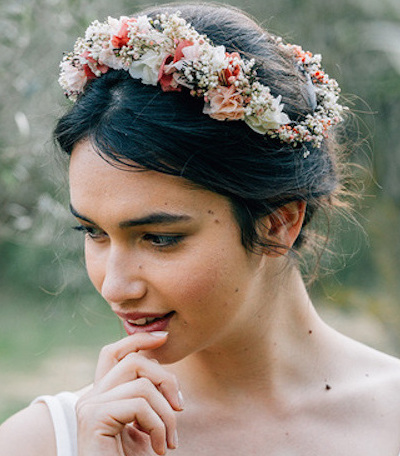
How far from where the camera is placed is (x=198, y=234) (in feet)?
7.27

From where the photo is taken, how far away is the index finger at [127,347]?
7.34 ft

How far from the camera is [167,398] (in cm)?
221

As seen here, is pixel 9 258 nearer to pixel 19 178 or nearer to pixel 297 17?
pixel 297 17

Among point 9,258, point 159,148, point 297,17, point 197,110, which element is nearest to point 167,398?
point 159,148

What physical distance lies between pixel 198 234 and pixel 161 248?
124 mm

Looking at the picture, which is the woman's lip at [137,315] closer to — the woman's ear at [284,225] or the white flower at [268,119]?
the woman's ear at [284,225]

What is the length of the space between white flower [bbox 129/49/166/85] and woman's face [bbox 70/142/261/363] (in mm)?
286

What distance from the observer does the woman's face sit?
7.12 ft

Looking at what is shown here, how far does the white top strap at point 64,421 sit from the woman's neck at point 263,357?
0.45 m

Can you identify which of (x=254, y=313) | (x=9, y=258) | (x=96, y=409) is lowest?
(x=96, y=409)

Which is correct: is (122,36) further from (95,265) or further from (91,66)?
(95,265)

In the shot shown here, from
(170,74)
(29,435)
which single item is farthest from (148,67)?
(29,435)

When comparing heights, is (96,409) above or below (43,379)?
below

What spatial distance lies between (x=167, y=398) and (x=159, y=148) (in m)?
0.78
